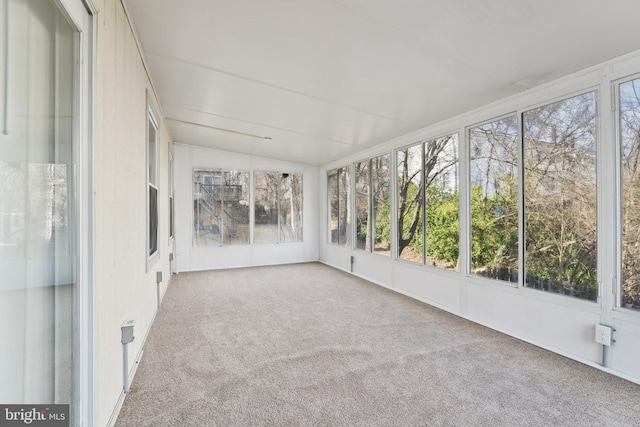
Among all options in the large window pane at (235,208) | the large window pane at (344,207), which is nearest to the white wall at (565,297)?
the large window pane at (344,207)

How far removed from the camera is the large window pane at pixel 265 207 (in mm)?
7508

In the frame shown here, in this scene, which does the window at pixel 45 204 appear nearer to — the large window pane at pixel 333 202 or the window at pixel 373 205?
the window at pixel 373 205

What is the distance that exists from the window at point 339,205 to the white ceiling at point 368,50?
281 centimetres

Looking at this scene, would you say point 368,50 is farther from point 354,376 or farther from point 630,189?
point 354,376

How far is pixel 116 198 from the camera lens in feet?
6.75

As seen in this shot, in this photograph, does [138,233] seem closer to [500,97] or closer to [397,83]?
[397,83]

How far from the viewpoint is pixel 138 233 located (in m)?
2.81

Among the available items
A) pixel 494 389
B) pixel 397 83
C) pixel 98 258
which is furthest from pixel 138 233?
pixel 494 389

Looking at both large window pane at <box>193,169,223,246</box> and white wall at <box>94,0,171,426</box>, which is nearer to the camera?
white wall at <box>94,0,171,426</box>

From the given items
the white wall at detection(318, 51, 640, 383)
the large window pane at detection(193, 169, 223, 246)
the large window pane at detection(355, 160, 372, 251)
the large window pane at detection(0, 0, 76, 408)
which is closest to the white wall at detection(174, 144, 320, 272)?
the large window pane at detection(193, 169, 223, 246)

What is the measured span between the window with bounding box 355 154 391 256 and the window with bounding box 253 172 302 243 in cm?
204

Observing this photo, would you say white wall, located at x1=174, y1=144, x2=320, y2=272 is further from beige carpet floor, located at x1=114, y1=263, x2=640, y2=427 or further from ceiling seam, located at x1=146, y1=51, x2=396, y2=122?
ceiling seam, located at x1=146, y1=51, x2=396, y2=122

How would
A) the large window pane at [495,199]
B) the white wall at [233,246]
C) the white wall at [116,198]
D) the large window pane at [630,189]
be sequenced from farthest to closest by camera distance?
1. the white wall at [233,246]
2. the large window pane at [495,199]
3. the large window pane at [630,189]
4. the white wall at [116,198]

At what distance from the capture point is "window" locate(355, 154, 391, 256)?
5.59m
